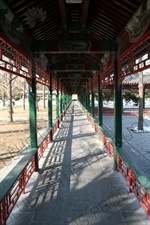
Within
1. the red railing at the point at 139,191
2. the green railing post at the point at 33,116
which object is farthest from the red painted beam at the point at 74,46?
the red railing at the point at 139,191

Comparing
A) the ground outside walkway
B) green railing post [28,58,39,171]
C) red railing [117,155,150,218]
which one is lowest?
the ground outside walkway

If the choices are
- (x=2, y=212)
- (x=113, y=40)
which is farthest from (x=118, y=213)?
(x=113, y=40)

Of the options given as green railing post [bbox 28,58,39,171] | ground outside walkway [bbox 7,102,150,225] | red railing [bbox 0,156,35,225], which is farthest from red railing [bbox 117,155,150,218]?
green railing post [bbox 28,58,39,171]

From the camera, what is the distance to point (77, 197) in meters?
5.08

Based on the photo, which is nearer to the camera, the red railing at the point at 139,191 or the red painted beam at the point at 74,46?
the red railing at the point at 139,191

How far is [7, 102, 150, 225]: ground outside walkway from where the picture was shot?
4234 millimetres

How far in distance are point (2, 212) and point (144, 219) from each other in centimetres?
278

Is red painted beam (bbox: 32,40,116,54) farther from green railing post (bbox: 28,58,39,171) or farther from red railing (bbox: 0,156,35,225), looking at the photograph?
red railing (bbox: 0,156,35,225)

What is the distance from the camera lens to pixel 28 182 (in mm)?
5945

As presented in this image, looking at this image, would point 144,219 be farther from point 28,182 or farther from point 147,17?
point 147,17

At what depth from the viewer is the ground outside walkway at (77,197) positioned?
4234mm

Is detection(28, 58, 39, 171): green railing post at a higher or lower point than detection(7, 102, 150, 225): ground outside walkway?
higher

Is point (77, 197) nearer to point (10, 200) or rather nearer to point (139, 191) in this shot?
point (139, 191)

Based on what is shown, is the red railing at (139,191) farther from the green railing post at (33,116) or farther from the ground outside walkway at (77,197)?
the green railing post at (33,116)
